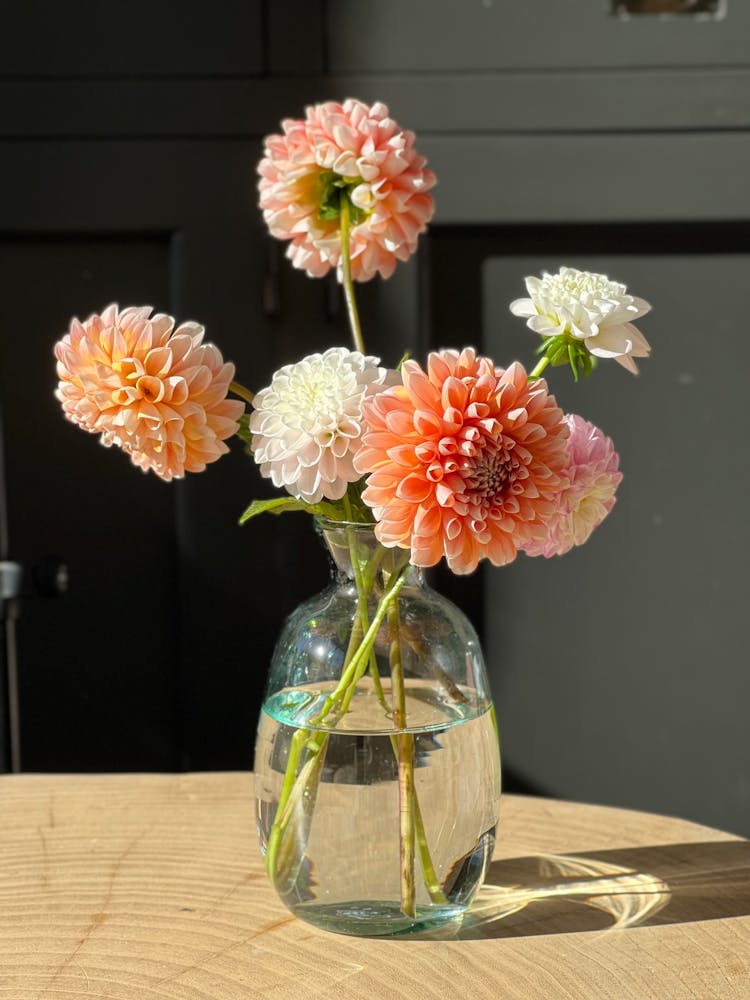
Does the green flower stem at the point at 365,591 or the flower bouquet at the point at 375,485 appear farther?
the green flower stem at the point at 365,591

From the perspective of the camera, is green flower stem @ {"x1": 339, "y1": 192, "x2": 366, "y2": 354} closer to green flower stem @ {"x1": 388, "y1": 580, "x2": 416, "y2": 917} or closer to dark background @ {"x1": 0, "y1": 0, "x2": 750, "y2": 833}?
green flower stem @ {"x1": 388, "y1": 580, "x2": 416, "y2": 917}

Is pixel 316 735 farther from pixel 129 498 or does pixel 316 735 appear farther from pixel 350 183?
pixel 129 498

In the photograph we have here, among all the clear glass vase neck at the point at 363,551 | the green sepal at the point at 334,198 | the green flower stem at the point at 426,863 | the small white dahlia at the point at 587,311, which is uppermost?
the green sepal at the point at 334,198

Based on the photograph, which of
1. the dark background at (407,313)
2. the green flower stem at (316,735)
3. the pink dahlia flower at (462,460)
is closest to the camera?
the pink dahlia flower at (462,460)

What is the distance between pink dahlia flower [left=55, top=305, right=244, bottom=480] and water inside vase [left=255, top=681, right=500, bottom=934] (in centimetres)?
17

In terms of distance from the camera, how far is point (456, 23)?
5.00ft

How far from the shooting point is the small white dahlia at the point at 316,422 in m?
0.63

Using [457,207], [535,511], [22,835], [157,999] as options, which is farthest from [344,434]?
[457,207]

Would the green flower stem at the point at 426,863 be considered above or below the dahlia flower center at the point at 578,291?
below

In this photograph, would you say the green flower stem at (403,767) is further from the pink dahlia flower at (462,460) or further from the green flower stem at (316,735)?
the pink dahlia flower at (462,460)

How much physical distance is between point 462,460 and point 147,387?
0.54 feet

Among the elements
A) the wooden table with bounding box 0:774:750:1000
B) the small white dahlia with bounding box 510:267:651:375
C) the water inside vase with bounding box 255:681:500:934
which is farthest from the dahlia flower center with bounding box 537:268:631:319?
the wooden table with bounding box 0:774:750:1000

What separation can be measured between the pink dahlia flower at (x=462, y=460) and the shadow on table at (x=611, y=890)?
0.91ft

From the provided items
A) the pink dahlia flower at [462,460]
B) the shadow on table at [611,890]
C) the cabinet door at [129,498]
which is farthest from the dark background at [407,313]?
the pink dahlia flower at [462,460]
